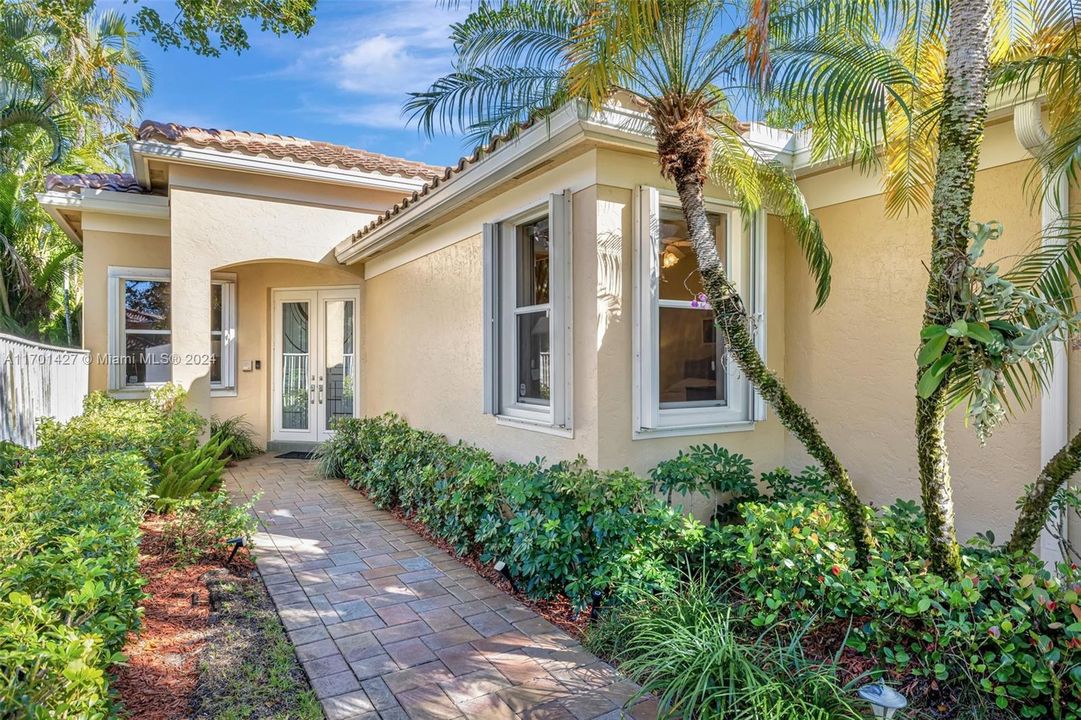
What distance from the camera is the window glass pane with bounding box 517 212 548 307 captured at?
6.08 m

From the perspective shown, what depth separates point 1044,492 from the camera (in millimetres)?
3262

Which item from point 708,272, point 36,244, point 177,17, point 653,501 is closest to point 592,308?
point 708,272

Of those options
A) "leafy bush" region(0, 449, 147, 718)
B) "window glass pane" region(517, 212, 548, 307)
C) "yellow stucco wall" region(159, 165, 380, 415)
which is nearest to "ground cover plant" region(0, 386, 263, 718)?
"leafy bush" region(0, 449, 147, 718)

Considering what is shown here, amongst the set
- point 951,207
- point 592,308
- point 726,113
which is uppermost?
point 726,113

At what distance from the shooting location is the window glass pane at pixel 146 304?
35.3 ft

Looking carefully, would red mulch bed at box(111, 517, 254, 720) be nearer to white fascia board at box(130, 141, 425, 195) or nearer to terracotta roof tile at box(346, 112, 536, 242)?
terracotta roof tile at box(346, 112, 536, 242)

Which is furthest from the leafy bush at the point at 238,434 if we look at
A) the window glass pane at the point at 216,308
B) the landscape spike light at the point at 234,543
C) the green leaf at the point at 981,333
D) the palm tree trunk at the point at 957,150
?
the green leaf at the point at 981,333

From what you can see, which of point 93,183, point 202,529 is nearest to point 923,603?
point 202,529

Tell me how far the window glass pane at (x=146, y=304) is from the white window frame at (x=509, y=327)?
26.0 ft

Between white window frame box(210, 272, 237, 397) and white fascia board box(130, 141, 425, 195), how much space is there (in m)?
2.12

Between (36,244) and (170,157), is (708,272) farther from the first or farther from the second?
(36,244)

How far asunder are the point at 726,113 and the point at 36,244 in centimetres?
1661

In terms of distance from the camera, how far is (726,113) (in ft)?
16.0

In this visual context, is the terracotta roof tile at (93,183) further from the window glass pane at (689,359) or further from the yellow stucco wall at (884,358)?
the yellow stucco wall at (884,358)
